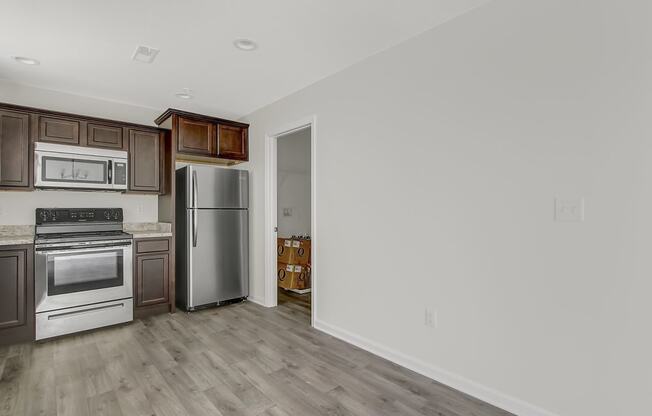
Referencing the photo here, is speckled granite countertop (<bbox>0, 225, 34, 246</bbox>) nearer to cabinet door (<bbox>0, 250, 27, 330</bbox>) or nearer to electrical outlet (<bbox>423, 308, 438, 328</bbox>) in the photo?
cabinet door (<bbox>0, 250, 27, 330</bbox>)

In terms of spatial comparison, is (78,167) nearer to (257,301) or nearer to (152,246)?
(152,246)

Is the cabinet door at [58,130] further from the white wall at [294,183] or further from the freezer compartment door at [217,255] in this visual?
the white wall at [294,183]

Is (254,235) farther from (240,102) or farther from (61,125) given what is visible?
(61,125)

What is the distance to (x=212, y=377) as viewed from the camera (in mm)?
2377

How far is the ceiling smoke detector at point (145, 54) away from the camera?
2688 mm

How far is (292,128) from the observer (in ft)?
12.0

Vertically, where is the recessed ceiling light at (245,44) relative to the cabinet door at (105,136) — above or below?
above

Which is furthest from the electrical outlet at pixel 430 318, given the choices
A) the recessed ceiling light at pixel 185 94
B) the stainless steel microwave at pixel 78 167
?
the stainless steel microwave at pixel 78 167

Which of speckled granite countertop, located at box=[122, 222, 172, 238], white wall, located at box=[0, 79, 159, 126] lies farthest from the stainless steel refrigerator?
white wall, located at box=[0, 79, 159, 126]

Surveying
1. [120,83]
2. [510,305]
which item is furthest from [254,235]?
[510,305]

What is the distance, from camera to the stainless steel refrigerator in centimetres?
386

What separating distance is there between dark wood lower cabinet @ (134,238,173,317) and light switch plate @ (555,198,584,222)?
12.1ft

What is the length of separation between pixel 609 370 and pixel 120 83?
172 inches

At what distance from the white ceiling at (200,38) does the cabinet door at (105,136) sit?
401 millimetres
